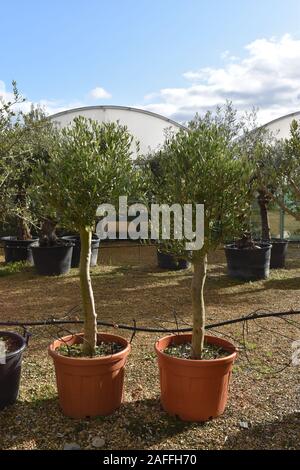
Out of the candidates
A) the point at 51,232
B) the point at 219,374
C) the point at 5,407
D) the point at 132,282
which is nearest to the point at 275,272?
the point at 132,282

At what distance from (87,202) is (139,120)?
524 inches

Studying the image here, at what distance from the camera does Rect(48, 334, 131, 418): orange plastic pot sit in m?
3.13

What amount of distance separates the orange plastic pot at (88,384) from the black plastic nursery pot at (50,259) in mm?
5422

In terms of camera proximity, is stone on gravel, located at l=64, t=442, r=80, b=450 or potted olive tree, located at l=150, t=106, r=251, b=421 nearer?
stone on gravel, located at l=64, t=442, r=80, b=450

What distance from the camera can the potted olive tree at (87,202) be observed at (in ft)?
10.4

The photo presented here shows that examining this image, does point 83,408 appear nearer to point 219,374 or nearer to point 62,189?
point 219,374

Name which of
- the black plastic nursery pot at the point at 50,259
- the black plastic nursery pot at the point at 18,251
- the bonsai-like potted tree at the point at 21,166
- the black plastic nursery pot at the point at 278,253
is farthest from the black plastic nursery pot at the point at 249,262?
the black plastic nursery pot at the point at 18,251

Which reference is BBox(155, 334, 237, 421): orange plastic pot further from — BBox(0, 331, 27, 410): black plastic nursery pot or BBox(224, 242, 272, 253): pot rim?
BBox(224, 242, 272, 253): pot rim

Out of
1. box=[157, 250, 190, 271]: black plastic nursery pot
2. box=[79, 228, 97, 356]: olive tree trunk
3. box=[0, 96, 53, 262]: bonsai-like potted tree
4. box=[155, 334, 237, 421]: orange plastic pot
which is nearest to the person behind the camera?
box=[155, 334, 237, 421]: orange plastic pot

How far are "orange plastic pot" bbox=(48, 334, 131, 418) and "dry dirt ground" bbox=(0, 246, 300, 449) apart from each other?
3.2 inches

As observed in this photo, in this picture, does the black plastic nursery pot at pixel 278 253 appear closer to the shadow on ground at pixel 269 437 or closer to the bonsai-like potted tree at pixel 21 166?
the bonsai-like potted tree at pixel 21 166

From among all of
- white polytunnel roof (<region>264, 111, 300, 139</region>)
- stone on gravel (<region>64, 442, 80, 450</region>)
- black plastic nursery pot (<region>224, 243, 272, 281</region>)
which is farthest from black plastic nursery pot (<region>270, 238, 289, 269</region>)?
stone on gravel (<region>64, 442, 80, 450</region>)

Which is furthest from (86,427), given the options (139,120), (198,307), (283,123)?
(283,123)

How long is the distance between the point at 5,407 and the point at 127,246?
31.6 feet
